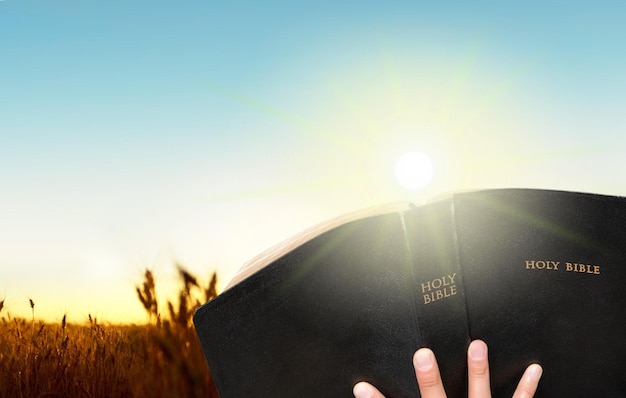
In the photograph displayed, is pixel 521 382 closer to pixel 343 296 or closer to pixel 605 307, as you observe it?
pixel 605 307

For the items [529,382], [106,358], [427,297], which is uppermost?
[427,297]

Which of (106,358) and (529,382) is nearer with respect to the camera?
(529,382)

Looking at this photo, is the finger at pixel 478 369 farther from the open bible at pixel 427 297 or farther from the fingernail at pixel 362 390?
the fingernail at pixel 362 390

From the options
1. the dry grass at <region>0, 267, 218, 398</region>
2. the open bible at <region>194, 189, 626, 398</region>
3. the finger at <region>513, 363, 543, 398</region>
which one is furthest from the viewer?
the dry grass at <region>0, 267, 218, 398</region>

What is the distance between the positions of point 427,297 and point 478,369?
0.41 ft

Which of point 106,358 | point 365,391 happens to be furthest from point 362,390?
point 106,358

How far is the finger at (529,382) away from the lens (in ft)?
2.57

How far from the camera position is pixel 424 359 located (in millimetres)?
730

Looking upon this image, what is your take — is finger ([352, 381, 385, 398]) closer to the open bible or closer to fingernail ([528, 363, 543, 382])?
the open bible

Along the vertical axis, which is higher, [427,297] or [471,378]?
[427,297]

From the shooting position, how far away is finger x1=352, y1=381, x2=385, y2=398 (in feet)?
2.39

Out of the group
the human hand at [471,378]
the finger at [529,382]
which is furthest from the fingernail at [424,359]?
the finger at [529,382]

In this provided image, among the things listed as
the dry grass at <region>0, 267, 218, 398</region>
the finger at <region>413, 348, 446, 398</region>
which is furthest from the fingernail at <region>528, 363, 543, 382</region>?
the dry grass at <region>0, 267, 218, 398</region>

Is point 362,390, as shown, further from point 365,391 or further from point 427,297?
point 427,297
